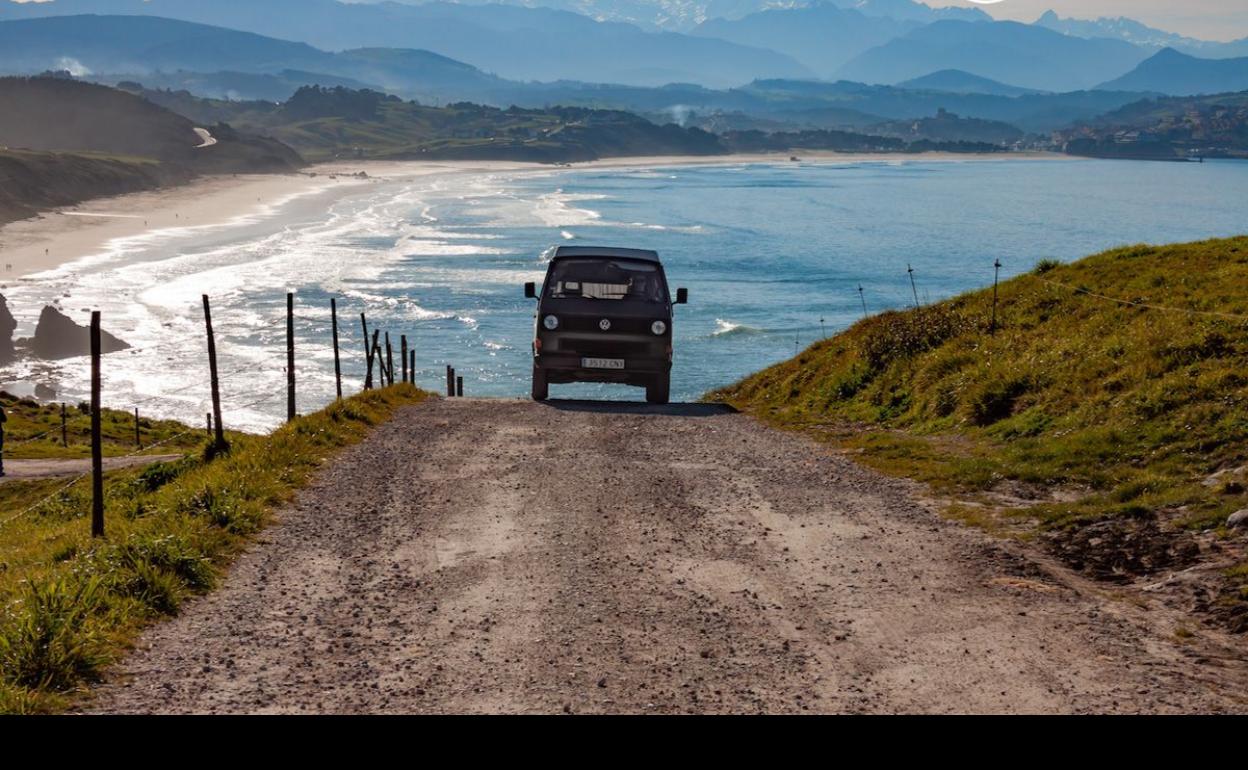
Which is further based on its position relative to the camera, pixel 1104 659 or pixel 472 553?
pixel 472 553

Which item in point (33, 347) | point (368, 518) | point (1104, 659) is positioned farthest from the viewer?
point (33, 347)

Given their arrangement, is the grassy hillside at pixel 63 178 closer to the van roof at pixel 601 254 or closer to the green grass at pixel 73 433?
the green grass at pixel 73 433

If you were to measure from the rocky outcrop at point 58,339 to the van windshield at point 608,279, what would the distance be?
54626 millimetres

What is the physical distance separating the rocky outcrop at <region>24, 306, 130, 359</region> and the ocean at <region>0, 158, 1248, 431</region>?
5.12ft

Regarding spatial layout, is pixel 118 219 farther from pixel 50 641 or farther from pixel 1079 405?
pixel 50 641

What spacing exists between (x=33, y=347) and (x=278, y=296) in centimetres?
1865

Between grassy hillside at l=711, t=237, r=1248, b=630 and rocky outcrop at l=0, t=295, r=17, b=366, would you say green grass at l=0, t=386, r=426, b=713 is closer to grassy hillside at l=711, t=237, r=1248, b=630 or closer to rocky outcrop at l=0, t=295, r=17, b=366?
grassy hillside at l=711, t=237, r=1248, b=630

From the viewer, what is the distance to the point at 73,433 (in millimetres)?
44750

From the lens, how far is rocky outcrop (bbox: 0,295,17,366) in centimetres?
6744

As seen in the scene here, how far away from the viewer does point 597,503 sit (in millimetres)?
11375
